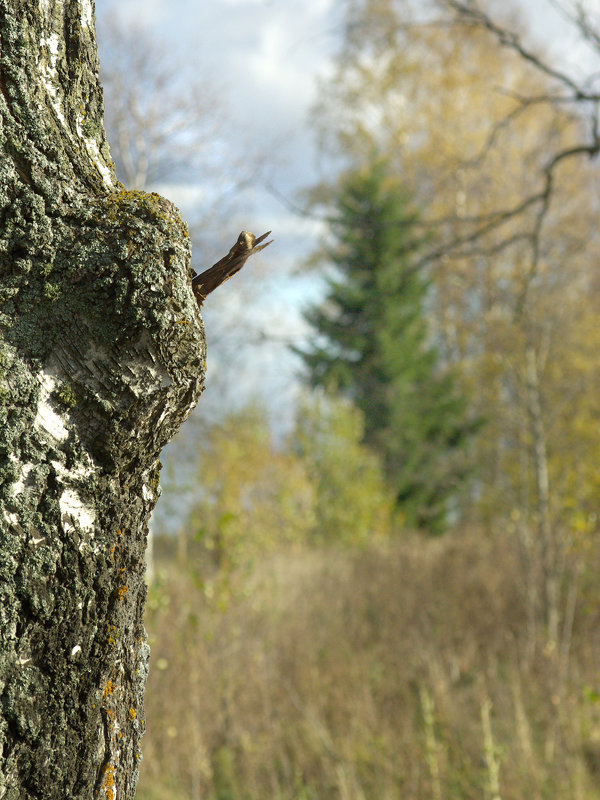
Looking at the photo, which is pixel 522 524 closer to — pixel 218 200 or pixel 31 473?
pixel 31 473

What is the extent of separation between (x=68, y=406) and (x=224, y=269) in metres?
0.34

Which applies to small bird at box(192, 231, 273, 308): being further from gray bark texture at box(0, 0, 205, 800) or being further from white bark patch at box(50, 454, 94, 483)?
white bark patch at box(50, 454, 94, 483)

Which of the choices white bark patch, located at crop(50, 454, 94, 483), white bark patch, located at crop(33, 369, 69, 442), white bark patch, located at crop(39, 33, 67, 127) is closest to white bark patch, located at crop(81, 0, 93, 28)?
white bark patch, located at crop(39, 33, 67, 127)

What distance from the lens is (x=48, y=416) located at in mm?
950

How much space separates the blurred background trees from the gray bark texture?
2089 mm

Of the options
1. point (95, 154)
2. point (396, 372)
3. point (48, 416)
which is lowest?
point (48, 416)

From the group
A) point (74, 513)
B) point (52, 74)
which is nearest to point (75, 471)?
point (74, 513)

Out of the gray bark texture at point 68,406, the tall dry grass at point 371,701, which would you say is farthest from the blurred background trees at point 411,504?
the gray bark texture at point 68,406

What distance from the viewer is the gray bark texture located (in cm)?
92

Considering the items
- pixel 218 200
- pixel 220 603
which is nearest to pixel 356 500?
pixel 218 200

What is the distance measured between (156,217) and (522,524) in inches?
206

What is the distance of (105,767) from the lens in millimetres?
1007

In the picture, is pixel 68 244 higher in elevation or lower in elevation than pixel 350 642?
lower

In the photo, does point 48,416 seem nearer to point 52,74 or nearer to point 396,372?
point 52,74
